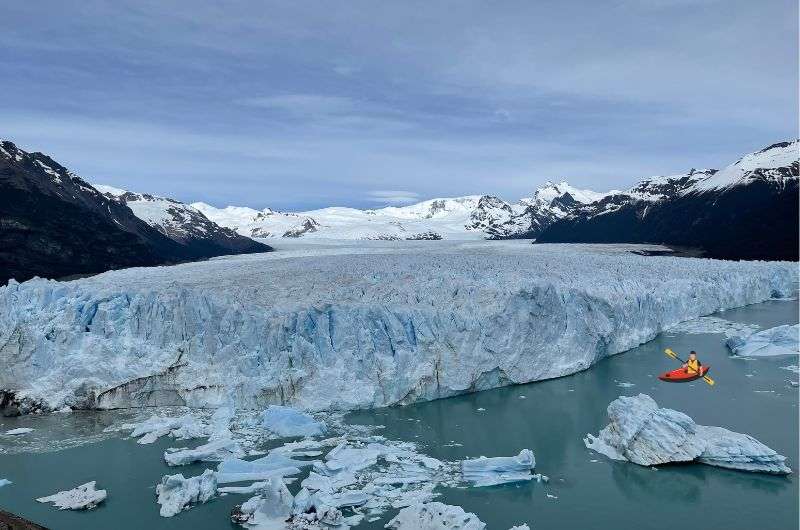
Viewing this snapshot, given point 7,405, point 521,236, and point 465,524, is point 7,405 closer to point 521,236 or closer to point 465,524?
point 465,524

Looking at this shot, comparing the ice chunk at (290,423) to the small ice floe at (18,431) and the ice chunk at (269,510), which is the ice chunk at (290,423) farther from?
the small ice floe at (18,431)

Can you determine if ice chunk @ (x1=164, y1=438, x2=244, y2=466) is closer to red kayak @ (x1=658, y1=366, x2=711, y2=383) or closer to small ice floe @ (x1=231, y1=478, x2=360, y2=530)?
small ice floe @ (x1=231, y1=478, x2=360, y2=530)

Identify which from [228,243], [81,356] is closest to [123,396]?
[81,356]

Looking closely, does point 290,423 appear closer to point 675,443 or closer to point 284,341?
point 284,341

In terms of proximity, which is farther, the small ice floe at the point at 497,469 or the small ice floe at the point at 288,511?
the small ice floe at the point at 497,469

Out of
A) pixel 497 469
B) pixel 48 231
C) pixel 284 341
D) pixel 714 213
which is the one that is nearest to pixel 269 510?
pixel 497 469

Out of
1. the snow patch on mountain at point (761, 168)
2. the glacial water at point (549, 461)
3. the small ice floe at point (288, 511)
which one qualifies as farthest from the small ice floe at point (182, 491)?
the snow patch on mountain at point (761, 168)
